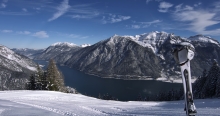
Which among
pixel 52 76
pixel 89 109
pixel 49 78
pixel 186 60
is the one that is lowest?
pixel 89 109

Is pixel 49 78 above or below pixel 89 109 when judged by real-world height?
above

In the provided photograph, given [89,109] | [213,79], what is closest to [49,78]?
[89,109]

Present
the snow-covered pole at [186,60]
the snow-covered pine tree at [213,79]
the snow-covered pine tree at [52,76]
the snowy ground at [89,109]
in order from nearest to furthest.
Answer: the snow-covered pole at [186,60] < the snowy ground at [89,109] < the snow-covered pine tree at [213,79] < the snow-covered pine tree at [52,76]

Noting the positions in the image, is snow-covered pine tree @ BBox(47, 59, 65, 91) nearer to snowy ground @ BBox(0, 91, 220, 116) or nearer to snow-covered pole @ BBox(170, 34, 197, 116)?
snowy ground @ BBox(0, 91, 220, 116)

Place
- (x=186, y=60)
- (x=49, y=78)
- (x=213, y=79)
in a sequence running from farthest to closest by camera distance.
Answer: (x=49, y=78) → (x=213, y=79) → (x=186, y=60)

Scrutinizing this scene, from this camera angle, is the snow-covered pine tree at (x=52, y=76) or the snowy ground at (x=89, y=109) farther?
the snow-covered pine tree at (x=52, y=76)

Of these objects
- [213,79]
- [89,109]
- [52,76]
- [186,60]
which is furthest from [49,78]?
[186,60]

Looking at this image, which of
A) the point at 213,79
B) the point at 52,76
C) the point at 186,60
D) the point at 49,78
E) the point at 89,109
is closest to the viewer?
the point at 186,60

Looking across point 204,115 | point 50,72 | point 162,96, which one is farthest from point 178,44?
point 162,96

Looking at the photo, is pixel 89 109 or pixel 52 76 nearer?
pixel 89 109

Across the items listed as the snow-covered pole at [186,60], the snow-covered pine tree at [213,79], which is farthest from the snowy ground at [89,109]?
the snow-covered pine tree at [213,79]

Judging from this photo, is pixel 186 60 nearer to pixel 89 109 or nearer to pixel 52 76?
pixel 89 109

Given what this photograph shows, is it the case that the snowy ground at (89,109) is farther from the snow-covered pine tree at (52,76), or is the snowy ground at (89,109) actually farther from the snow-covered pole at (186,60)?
the snow-covered pine tree at (52,76)
